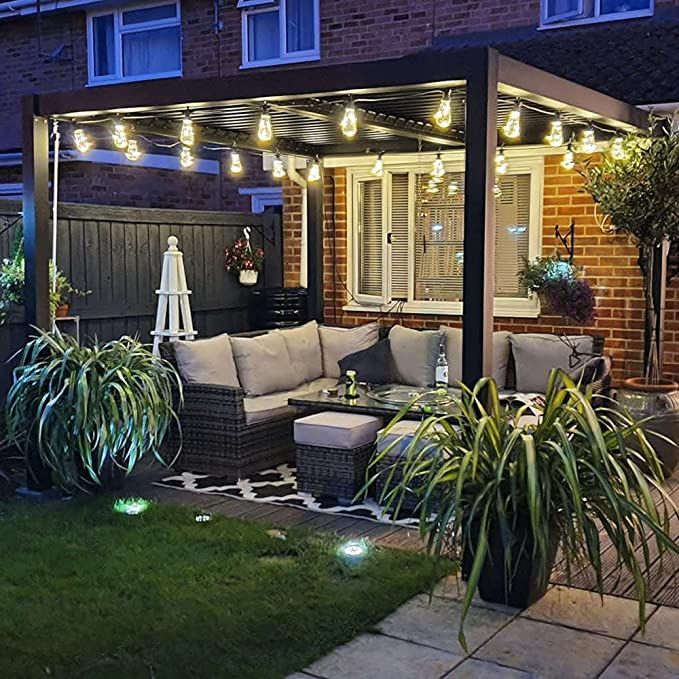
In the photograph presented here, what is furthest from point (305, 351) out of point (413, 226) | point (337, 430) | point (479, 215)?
point (479, 215)

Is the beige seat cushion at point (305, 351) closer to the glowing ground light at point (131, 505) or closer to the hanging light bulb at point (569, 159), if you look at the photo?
the glowing ground light at point (131, 505)

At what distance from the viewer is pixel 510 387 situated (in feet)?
25.2

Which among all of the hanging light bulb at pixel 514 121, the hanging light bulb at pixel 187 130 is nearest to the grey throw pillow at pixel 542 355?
the hanging light bulb at pixel 514 121

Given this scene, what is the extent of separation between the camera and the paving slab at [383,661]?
141 inches

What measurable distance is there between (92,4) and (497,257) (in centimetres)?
657

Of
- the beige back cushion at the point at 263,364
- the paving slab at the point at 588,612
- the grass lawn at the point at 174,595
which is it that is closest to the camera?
the grass lawn at the point at 174,595

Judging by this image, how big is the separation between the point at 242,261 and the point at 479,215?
19.7ft

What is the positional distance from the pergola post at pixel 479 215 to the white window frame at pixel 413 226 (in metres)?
3.75

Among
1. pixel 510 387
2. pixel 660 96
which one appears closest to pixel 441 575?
pixel 510 387

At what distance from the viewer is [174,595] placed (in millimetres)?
4352

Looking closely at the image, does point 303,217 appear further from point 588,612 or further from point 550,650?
point 550,650

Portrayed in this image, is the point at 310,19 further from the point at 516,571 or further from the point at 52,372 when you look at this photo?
the point at 516,571

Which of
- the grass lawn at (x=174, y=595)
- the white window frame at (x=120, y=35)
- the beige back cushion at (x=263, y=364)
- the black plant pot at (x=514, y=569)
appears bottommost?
the grass lawn at (x=174, y=595)

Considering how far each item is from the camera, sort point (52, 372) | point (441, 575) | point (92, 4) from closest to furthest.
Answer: point (441, 575) < point (52, 372) < point (92, 4)
